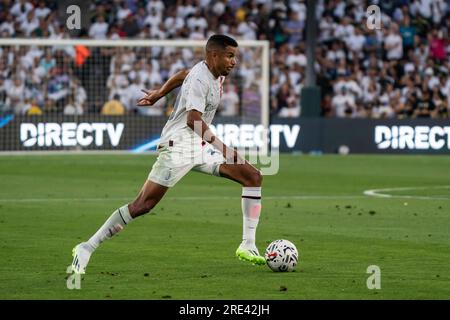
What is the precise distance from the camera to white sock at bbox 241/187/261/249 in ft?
39.9

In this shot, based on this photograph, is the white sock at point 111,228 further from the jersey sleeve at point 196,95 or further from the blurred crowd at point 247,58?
the blurred crowd at point 247,58

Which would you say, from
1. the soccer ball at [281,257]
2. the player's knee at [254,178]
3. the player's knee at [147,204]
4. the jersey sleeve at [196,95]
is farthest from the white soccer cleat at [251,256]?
the jersey sleeve at [196,95]

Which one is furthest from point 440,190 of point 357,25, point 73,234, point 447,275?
point 357,25

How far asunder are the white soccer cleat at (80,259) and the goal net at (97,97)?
19577 millimetres

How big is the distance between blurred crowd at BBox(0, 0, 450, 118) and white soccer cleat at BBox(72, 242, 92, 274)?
20114 millimetres

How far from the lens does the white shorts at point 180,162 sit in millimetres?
11711

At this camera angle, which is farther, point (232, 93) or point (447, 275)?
point (232, 93)

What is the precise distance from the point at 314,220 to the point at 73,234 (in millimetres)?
3641

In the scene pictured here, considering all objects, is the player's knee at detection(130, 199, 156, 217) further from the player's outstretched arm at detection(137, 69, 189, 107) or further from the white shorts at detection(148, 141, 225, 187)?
the player's outstretched arm at detection(137, 69, 189, 107)

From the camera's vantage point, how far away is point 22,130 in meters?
30.9

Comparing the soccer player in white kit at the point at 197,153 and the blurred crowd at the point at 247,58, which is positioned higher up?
Answer: the blurred crowd at the point at 247,58

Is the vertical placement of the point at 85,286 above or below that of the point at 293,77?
below

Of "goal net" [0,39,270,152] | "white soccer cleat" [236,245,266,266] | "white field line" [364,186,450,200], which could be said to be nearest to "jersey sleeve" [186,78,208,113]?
"white soccer cleat" [236,245,266,266]
